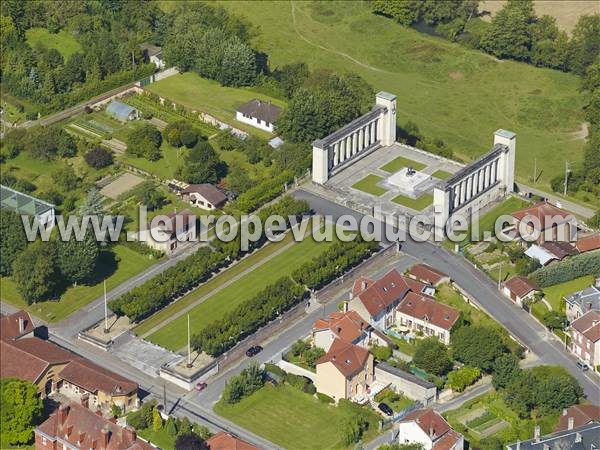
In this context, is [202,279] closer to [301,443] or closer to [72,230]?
Answer: [72,230]

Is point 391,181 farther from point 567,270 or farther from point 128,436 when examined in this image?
point 128,436

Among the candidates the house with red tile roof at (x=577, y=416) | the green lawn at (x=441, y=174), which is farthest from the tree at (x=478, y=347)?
the green lawn at (x=441, y=174)

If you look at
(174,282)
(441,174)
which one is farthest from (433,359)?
(441,174)

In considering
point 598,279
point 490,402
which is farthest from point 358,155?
point 490,402

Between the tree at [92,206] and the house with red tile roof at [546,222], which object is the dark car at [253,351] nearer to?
the tree at [92,206]

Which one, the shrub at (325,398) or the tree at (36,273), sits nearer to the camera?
the shrub at (325,398)

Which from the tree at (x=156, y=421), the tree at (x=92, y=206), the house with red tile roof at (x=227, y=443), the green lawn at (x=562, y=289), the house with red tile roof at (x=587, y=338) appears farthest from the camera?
the tree at (x=92, y=206)

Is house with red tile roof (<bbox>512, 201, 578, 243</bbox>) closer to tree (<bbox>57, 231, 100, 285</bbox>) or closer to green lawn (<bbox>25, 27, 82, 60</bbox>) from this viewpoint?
tree (<bbox>57, 231, 100, 285</bbox>)
